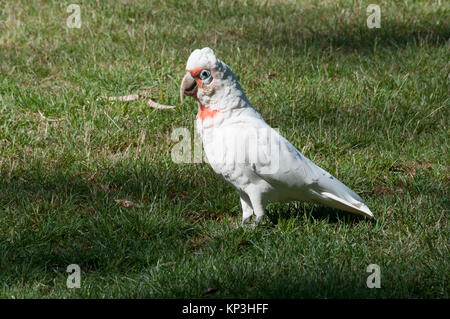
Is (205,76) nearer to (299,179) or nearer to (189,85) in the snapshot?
(189,85)

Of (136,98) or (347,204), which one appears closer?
(347,204)

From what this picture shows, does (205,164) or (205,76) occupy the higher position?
(205,76)

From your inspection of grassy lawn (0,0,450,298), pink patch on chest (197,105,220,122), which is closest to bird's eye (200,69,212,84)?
pink patch on chest (197,105,220,122)

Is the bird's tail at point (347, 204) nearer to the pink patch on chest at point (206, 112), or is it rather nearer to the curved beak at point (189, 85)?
the pink patch on chest at point (206, 112)

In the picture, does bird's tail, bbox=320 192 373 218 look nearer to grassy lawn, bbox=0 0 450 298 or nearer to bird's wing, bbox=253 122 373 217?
bird's wing, bbox=253 122 373 217

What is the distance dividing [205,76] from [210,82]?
0.14 ft

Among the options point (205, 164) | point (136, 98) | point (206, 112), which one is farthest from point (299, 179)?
point (136, 98)

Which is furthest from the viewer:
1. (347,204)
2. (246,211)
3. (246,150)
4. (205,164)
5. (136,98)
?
(136,98)

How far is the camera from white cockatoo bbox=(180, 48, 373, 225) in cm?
343

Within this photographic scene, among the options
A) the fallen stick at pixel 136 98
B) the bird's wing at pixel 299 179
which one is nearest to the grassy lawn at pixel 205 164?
the fallen stick at pixel 136 98

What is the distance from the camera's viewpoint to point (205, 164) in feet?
14.4

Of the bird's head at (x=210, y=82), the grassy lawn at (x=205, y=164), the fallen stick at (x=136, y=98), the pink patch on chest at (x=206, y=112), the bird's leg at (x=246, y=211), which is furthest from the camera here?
the fallen stick at (x=136, y=98)

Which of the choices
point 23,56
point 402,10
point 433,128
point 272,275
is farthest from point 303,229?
point 402,10

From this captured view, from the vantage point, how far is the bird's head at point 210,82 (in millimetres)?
3406
